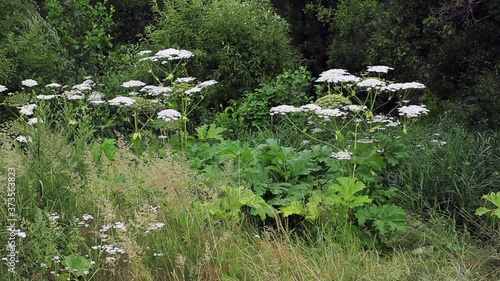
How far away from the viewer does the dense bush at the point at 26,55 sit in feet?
24.3

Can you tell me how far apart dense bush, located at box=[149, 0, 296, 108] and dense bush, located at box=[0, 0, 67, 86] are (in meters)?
1.34

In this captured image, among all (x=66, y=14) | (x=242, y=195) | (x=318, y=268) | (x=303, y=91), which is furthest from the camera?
(x=66, y=14)

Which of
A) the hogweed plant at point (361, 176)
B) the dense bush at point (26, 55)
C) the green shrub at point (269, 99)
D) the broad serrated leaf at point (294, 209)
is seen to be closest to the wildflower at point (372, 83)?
the hogweed plant at point (361, 176)

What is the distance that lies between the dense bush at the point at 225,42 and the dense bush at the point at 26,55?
1342 mm

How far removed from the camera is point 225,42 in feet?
25.2

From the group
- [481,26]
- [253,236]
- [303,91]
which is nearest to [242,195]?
[253,236]

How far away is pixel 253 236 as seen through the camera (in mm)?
3684

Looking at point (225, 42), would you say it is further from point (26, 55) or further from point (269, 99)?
point (26, 55)

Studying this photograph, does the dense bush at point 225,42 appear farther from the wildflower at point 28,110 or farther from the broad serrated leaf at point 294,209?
the broad serrated leaf at point 294,209

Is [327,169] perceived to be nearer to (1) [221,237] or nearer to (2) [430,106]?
(1) [221,237]

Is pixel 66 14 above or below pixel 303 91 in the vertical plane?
above

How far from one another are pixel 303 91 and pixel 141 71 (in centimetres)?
219

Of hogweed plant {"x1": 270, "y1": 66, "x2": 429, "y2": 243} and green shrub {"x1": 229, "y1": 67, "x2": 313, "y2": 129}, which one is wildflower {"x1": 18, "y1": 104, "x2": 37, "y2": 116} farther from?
green shrub {"x1": 229, "y1": 67, "x2": 313, "y2": 129}

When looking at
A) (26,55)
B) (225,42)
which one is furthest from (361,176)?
(26,55)
